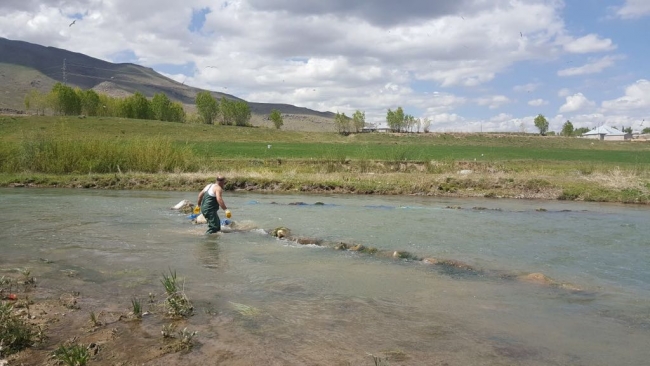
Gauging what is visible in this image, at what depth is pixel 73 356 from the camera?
543 centimetres

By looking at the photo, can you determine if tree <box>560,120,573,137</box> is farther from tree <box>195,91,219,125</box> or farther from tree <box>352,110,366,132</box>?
tree <box>195,91,219,125</box>

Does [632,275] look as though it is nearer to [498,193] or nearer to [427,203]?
[427,203]

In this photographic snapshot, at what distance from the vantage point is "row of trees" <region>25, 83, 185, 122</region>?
11762cm

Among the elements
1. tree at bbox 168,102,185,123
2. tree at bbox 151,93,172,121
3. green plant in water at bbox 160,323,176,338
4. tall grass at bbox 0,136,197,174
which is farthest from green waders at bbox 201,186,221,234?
tree at bbox 168,102,185,123

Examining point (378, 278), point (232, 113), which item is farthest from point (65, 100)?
point (378, 278)

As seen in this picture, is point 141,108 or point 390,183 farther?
point 141,108

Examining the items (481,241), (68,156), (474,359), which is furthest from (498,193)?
(68,156)

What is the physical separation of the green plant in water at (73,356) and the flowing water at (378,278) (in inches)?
50.2

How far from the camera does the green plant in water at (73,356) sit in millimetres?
5387

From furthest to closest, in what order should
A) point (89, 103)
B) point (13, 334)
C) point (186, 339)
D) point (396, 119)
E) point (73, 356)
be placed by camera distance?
1. point (396, 119)
2. point (89, 103)
3. point (186, 339)
4. point (13, 334)
5. point (73, 356)

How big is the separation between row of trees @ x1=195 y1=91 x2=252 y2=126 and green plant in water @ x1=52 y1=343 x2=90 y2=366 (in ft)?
468

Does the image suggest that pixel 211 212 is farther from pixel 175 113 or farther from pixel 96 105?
pixel 175 113

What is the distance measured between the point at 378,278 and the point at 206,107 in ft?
457

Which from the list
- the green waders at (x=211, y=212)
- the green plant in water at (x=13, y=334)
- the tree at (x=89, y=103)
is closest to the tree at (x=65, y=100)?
the tree at (x=89, y=103)
